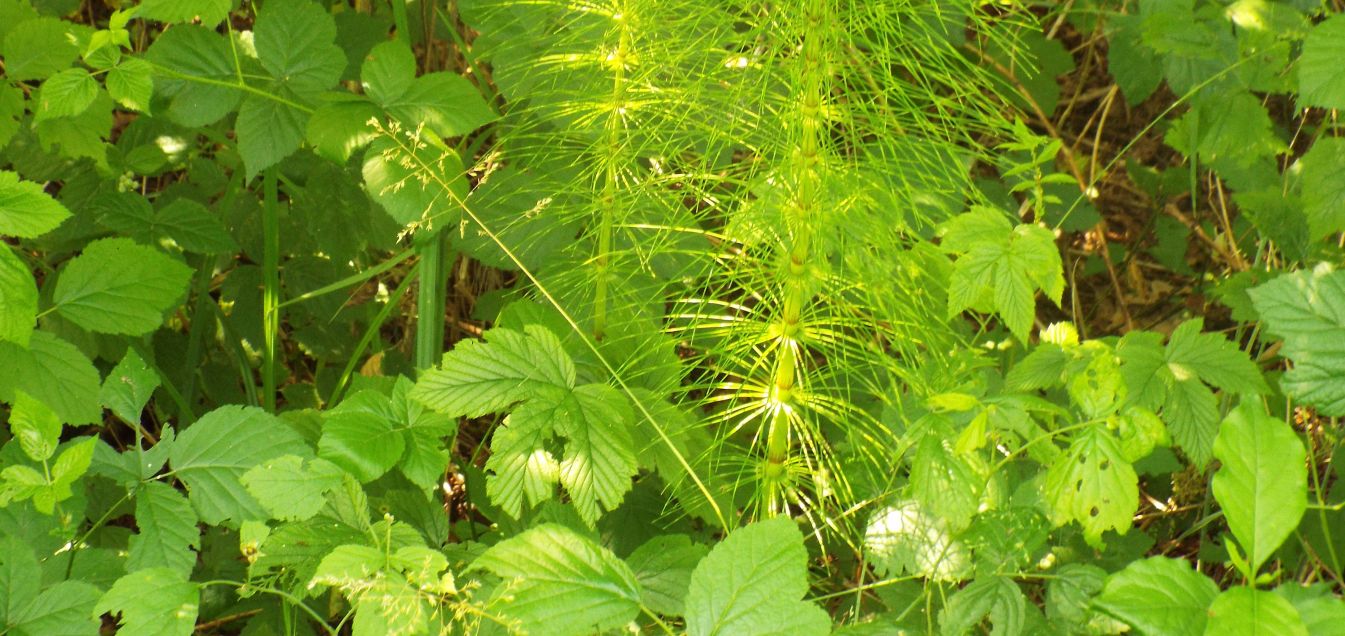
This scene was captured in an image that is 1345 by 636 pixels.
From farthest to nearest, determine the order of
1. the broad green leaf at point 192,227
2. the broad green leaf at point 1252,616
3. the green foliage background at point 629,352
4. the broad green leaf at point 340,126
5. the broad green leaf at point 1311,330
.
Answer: the broad green leaf at point 192,227
the broad green leaf at point 340,126
the broad green leaf at point 1311,330
the green foliage background at point 629,352
the broad green leaf at point 1252,616

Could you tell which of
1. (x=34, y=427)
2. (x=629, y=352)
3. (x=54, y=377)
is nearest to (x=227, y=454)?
(x=34, y=427)

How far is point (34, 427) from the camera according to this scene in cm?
142

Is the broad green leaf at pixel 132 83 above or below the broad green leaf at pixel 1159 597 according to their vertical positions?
above

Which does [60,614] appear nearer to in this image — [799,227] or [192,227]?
[192,227]

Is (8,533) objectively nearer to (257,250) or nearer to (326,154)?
(326,154)

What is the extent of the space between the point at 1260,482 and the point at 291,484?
1040mm

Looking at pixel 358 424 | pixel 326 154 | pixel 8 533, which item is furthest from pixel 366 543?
pixel 326 154

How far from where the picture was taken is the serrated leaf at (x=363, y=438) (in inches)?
55.2

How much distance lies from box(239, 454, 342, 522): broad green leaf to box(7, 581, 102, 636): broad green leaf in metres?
0.22

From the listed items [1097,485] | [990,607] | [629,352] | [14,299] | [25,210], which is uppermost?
[25,210]

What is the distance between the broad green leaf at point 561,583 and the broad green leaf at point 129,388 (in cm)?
63

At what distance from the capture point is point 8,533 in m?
1.45

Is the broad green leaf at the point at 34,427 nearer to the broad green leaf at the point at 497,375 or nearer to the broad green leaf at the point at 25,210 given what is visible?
the broad green leaf at the point at 25,210

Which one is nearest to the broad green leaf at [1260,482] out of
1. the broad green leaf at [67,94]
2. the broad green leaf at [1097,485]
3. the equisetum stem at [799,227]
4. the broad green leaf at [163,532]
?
the broad green leaf at [1097,485]
